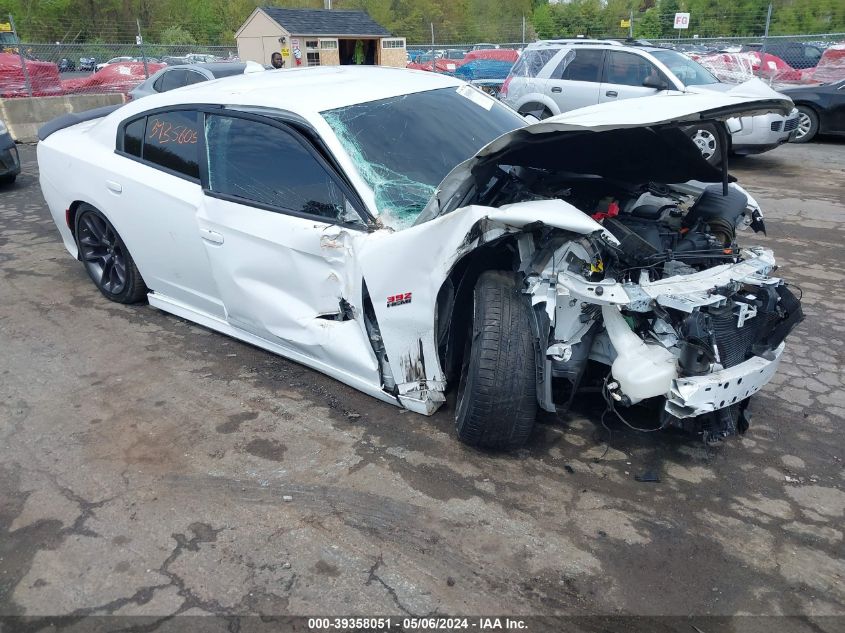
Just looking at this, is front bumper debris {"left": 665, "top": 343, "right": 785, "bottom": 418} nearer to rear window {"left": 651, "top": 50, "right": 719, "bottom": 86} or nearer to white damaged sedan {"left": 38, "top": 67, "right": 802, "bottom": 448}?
white damaged sedan {"left": 38, "top": 67, "right": 802, "bottom": 448}

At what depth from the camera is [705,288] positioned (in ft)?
9.52

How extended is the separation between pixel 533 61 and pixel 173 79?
592cm

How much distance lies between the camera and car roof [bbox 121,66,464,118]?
3805 millimetres

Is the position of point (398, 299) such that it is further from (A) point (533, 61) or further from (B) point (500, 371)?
(A) point (533, 61)

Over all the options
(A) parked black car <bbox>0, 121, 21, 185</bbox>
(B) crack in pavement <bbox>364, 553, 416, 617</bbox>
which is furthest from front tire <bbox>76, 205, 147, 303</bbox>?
(A) parked black car <bbox>0, 121, 21, 185</bbox>

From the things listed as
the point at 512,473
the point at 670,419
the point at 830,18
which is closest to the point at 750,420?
the point at 670,419

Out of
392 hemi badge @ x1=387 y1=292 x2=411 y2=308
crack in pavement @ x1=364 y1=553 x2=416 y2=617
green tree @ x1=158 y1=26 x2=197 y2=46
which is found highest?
green tree @ x1=158 y1=26 x2=197 y2=46

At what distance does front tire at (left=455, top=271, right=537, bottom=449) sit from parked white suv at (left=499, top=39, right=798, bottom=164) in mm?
6813

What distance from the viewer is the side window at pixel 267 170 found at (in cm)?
356

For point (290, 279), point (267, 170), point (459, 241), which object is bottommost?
point (290, 279)

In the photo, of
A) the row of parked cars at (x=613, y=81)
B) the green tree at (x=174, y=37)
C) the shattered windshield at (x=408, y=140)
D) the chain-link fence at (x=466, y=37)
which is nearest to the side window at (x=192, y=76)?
the chain-link fence at (x=466, y=37)

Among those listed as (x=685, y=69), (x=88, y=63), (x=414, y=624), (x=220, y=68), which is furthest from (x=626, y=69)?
(x=88, y=63)

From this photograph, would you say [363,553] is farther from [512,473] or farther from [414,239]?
[414,239]

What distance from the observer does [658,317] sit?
2.96 meters
